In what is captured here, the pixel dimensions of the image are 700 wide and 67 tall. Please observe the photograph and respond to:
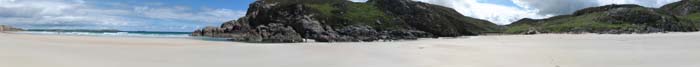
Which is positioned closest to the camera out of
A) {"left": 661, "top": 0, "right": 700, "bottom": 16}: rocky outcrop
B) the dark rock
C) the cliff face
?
the dark rock

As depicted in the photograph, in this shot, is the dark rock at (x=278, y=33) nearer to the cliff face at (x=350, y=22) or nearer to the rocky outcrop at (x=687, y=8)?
the cliff face at (x=350, y=22)

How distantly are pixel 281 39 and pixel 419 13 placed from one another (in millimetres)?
18010

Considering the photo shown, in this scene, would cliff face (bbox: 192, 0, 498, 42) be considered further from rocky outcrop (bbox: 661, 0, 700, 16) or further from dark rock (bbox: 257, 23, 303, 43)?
rocky outcrop (bbox: 661, 0, 700, 16)

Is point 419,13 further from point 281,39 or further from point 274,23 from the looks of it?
point 281,39

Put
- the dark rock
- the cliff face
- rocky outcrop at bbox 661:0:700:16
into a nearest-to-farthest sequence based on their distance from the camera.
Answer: the dark rock → the cliff face → rocky outcrop at bbox 661:0:700:16

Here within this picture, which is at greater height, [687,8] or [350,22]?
[687,8]

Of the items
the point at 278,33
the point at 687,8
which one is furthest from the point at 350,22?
the point at 687,8

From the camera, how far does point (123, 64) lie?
565 inches

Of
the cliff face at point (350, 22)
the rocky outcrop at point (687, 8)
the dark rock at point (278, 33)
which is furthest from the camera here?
the rocky outcrop at point (687, 8)

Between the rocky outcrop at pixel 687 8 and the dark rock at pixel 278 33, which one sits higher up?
the rocky outcrop at pixel 687 8

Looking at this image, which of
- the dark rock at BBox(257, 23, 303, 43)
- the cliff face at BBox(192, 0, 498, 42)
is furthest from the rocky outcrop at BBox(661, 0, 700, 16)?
the dark rock at BBox(257, 23, 303, 43)

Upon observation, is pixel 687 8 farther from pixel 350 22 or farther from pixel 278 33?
pixel 278 33

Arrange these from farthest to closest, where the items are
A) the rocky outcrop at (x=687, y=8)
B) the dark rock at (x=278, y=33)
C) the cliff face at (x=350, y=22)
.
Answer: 1. the rocky outcrop at (x=687, y=8)
2. the cliff face at (x=350, y=22)
3. the dark rock at (x=278, y=33)

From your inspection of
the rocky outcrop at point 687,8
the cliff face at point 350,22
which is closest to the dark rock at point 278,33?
the cliff face at point 350,22
